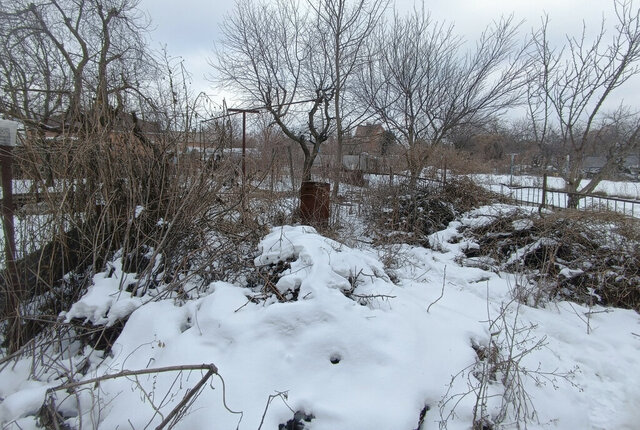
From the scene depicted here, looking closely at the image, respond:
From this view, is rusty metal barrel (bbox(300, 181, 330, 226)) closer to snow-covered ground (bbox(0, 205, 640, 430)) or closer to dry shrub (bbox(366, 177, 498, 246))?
dry shrub (bbox(366, 177, 498, 246))

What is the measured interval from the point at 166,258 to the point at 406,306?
2.18m

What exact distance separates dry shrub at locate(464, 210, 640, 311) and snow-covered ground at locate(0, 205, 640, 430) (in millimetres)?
775

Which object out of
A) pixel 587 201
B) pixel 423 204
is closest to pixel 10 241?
pixel 423 204

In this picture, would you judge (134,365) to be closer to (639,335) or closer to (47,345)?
(47,345)

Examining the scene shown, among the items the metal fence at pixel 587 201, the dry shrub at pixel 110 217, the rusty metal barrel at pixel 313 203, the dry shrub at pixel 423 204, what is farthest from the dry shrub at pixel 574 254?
the dry shrub at pixel 110 217

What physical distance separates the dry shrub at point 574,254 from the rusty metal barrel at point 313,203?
2.62m

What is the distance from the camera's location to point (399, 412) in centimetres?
202

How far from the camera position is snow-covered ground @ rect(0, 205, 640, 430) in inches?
78.7

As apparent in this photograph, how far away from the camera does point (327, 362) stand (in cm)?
228

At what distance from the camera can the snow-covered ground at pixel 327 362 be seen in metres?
2.00

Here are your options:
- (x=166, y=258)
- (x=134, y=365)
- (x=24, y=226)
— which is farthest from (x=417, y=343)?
(x=24, y=226)

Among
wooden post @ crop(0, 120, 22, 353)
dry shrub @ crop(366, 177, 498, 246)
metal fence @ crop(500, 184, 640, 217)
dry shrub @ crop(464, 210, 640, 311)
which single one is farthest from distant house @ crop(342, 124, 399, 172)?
wooden post @ crop(0, 120, 22, 353)

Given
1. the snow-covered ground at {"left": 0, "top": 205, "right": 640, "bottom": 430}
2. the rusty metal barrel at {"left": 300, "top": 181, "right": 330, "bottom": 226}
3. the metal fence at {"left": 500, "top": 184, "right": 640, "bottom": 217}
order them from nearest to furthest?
1. the snow-covered ground at {"left": 0, "top": 205, "right": 640, "bottom": 430}
2. the metal fence at {"left": 500, "top": 184, "right": 640, "bottom": 217}
3. the rusty metal barrel at {"left": 300, "top": 181, "right": 330, "bottom": 226}

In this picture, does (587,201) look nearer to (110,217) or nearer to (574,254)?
(574,254)
